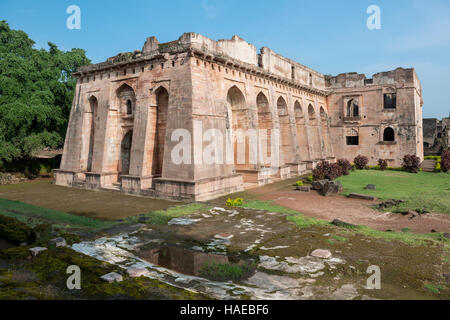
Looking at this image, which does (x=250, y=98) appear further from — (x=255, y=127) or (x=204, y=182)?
(x=204, y=182)

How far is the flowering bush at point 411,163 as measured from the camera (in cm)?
2325

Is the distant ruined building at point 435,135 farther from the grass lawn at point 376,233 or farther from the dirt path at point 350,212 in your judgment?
the grass lawn at point 376,233

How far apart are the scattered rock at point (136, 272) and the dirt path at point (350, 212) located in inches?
262

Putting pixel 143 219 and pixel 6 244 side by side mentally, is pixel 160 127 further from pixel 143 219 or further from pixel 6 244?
pixel 6 244

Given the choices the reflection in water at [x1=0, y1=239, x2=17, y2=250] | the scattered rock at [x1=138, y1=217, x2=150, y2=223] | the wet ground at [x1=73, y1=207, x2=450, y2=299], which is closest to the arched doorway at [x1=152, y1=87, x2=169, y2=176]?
the scattered rock at [x1=138, y1=217, x2=150, y2=223]

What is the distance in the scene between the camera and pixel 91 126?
18.9 m

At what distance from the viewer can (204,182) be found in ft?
43.3

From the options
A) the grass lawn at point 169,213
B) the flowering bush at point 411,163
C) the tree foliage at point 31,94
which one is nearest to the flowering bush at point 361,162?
the flowering bush at point 411,163

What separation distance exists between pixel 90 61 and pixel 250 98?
16051 millimetres

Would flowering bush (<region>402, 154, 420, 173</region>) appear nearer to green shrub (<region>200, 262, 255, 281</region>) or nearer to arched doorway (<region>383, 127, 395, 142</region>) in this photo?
arched doorway (<region>383, 127, 395, 142</region>)

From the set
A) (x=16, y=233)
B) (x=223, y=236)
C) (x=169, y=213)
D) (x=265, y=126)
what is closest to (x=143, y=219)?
(x=169, y=213)

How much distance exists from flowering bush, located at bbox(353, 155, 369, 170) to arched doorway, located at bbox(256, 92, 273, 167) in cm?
1029

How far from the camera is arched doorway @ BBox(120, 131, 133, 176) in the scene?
1741 cm
